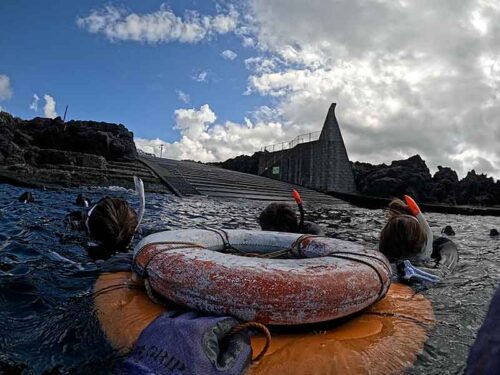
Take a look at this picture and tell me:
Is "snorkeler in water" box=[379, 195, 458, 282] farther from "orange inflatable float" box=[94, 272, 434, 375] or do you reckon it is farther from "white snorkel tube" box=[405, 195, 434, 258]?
"orange inflatable float" box=[94, 272, 434, 375]

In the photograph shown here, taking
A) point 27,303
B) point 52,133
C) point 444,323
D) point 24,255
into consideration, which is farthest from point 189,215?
point 52,133

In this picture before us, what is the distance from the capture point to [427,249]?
3.16m

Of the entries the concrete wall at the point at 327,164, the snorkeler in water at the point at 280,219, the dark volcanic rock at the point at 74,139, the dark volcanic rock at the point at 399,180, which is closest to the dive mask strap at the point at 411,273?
the snorkeler in water at the point at 280,219

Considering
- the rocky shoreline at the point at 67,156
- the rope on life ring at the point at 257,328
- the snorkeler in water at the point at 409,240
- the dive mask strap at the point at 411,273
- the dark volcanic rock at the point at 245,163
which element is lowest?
Answer: the rope on life ring at the point at 257,328

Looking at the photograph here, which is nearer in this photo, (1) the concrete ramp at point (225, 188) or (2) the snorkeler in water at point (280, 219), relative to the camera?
(2) the snorkeler in water at point (280, 219)

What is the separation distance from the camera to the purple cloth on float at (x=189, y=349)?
1380mm

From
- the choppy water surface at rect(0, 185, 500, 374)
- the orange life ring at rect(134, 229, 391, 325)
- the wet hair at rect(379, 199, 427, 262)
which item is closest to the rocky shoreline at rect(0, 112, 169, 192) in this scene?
the choppy water surface at rect(0, 185, 500, 374)

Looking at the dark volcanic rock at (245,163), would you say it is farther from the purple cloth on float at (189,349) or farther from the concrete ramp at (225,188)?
the purple cloth on float at (189,349)

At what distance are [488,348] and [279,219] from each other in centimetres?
321

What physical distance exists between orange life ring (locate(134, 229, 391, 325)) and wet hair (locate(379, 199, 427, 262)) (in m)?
1.02

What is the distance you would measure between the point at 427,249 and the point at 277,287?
83.1 inches

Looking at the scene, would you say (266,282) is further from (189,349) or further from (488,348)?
(488,348)

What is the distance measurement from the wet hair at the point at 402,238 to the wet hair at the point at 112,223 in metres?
2.39

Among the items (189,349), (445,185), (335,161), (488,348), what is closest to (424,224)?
(189,349)
